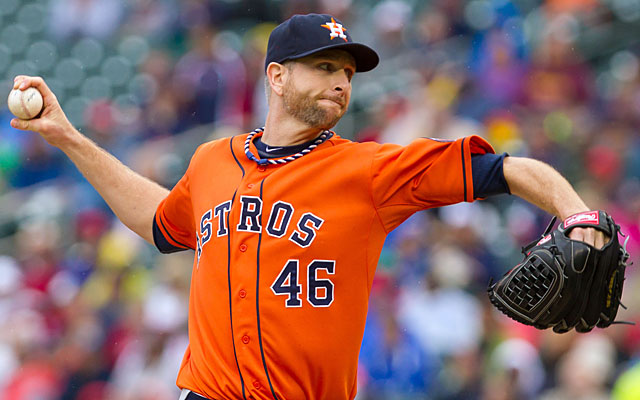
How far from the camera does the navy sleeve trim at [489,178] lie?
7.73 feet

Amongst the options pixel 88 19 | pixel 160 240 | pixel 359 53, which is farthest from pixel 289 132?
pixel 88 19

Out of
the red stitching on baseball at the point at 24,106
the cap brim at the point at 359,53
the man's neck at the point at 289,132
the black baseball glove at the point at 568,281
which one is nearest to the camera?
the black baseball glove at the point at 568,281

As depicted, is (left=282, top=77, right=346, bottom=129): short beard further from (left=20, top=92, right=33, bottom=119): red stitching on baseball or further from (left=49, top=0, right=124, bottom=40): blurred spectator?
(left=49, top=0, right=124, bottom=40): blurred spectator

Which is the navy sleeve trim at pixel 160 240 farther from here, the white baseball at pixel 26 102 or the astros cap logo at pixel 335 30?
the astros cap logo at pixel 335 30

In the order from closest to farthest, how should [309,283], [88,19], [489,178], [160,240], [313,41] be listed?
[489,178] → [309,283] → [313,41] → [160,240] → [88,19]

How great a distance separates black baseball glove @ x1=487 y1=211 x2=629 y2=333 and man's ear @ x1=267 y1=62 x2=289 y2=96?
998 millimetres

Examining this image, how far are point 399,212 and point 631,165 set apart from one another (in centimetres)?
363

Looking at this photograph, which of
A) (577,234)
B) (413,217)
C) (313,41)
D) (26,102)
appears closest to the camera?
(577,234)

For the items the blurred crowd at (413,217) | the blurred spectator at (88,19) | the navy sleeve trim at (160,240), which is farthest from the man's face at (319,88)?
the blurred spectator at (88,19)

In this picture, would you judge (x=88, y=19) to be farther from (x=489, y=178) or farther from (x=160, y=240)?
(x=489, y=178)

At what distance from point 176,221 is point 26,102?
26.6 inches

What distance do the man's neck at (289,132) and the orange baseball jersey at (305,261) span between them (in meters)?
0.12

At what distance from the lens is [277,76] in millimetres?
2807

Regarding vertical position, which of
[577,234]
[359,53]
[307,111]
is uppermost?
[359,53]
